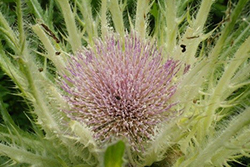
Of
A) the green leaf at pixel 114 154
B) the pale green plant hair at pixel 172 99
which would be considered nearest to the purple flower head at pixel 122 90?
the pale green plant hair at pixel 172 99

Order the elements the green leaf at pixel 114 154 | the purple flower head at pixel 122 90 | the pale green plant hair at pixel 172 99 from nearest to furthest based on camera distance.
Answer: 1. the green leaf at pixel 114 154
2. the pale green plant hair at pixel 172 99
3. the purple flower head at pixel 122 90

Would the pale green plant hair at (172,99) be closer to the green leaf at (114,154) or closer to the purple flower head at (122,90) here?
the purple flower head at (122,90)

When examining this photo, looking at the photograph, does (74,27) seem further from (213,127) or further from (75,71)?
(213,127)

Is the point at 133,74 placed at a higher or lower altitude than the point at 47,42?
lower

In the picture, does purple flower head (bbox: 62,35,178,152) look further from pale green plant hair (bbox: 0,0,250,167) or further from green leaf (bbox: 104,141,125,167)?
green leaf (bbox: 104,141,125,167)

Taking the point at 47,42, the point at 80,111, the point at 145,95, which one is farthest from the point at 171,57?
the point at 47,42

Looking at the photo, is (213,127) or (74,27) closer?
(213,127)

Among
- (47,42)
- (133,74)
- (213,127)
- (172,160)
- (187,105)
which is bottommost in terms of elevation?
(172,160)
